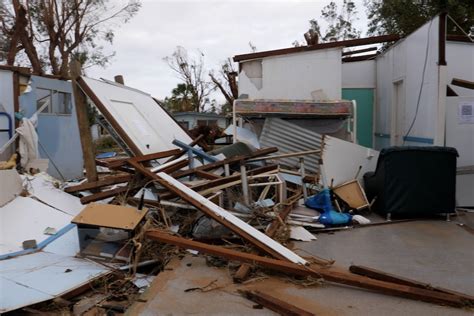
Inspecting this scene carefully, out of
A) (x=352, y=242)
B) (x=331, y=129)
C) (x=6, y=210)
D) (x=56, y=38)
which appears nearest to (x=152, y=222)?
(x=6, y=210)

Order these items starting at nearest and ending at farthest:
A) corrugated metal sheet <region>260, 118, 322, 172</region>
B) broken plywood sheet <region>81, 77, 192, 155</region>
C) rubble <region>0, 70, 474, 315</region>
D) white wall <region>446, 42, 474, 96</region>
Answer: rubble <region>0, 70, 474, 315</region>, broken plywood sheet <region>81, 77, 192, 155</region>, white wall <region>446, 42, 474, 96</region>, corrugated metal sheet <region>260, 118, 322, 172</region>

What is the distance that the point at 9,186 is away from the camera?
525 cm

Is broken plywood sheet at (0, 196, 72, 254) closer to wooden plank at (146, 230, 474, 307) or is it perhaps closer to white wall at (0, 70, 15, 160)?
wooden plank at (146, 230, 474, 307)

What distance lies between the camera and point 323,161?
6816 millimetres

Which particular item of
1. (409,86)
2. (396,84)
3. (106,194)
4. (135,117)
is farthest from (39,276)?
(396,84)

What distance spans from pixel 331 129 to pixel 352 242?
4.15 meters

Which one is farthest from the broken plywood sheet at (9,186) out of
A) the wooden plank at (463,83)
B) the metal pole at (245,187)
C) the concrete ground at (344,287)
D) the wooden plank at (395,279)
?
the wooden plank at (463,83)

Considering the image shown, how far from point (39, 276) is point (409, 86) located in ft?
23.0

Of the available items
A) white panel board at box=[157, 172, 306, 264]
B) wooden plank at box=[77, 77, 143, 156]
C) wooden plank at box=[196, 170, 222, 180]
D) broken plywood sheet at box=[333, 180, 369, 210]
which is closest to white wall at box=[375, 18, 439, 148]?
broken plywood sheet at box=[333, 180, 369, 210]

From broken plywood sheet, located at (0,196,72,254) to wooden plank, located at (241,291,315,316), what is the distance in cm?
265

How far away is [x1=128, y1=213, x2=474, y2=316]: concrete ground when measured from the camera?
3.11 m

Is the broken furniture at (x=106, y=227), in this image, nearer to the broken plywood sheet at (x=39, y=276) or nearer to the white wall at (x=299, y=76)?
the broken plywood sheet at (x=39, y=276)

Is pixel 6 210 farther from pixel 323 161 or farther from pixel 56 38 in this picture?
pixel 56 38

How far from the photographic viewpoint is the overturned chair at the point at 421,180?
19.8ft
